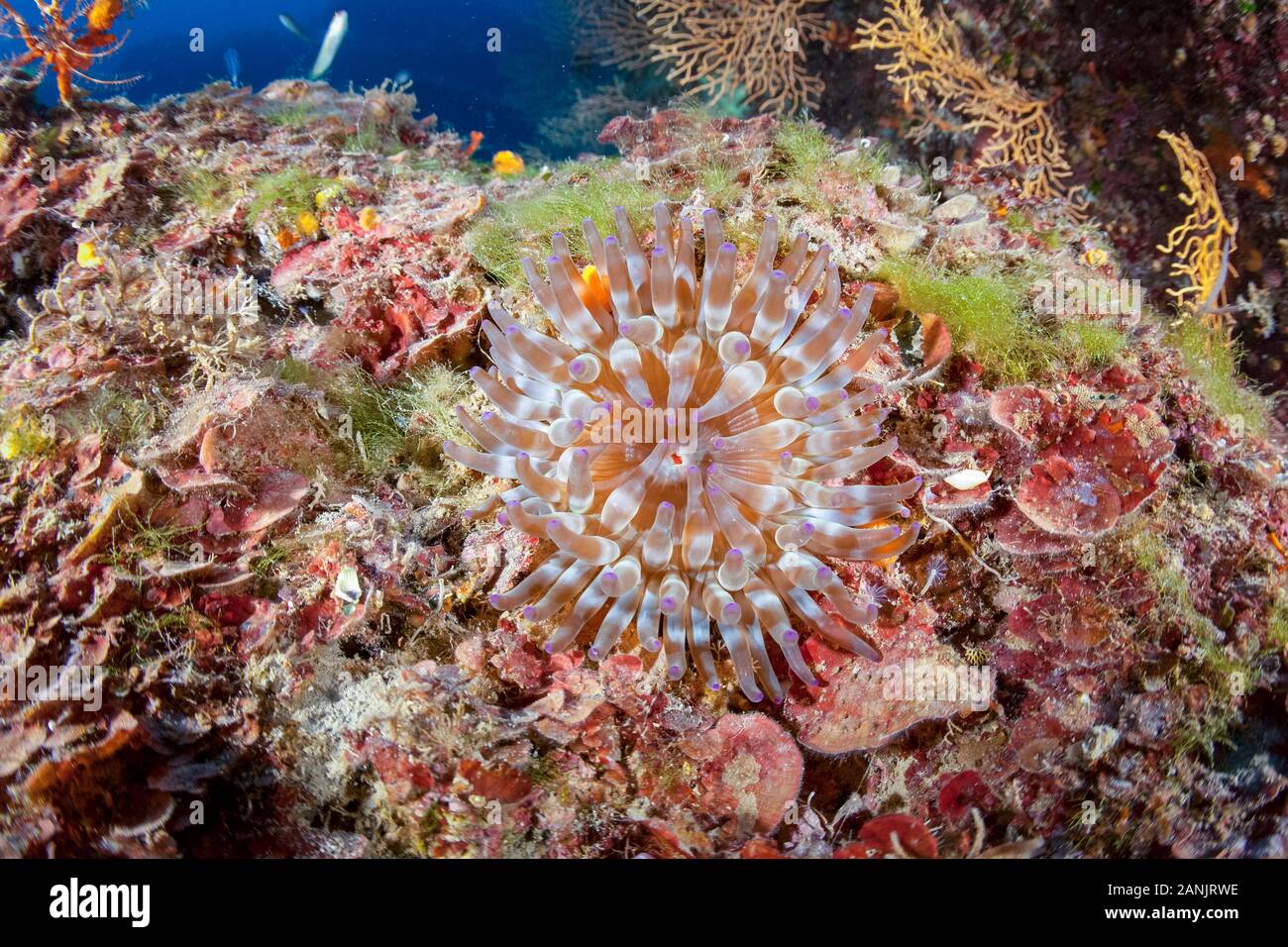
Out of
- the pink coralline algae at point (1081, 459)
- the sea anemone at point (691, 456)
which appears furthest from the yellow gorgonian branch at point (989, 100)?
the sea anemone at point (691, 456)

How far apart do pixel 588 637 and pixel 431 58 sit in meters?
23.1

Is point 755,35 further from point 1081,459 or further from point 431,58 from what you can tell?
point 431,58

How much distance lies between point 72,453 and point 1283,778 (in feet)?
16.2

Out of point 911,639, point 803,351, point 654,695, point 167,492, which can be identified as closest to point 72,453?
point 167,492

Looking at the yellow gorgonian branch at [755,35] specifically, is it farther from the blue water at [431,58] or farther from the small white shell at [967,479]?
the small white shell at [967,479]

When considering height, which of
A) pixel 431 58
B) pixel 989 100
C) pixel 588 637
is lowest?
pixel 588 637

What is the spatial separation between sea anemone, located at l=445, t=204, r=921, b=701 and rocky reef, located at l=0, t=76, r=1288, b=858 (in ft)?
0.53

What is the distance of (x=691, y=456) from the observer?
2.68 metres

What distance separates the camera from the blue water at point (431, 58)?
1399 cm

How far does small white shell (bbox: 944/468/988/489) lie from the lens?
2.81m

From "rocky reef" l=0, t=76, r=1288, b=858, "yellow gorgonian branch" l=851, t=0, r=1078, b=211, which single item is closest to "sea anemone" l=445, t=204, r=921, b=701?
"rocky reef" l=0, t=76, r=1288, b=858

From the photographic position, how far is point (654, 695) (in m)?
2.59

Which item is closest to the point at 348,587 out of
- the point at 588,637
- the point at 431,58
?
the point at 588,637

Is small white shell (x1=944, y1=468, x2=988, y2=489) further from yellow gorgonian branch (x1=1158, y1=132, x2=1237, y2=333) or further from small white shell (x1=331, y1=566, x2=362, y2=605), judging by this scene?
yellow gorgonian branch (x1=1158, y1=132, x2=1237, y2=333)
